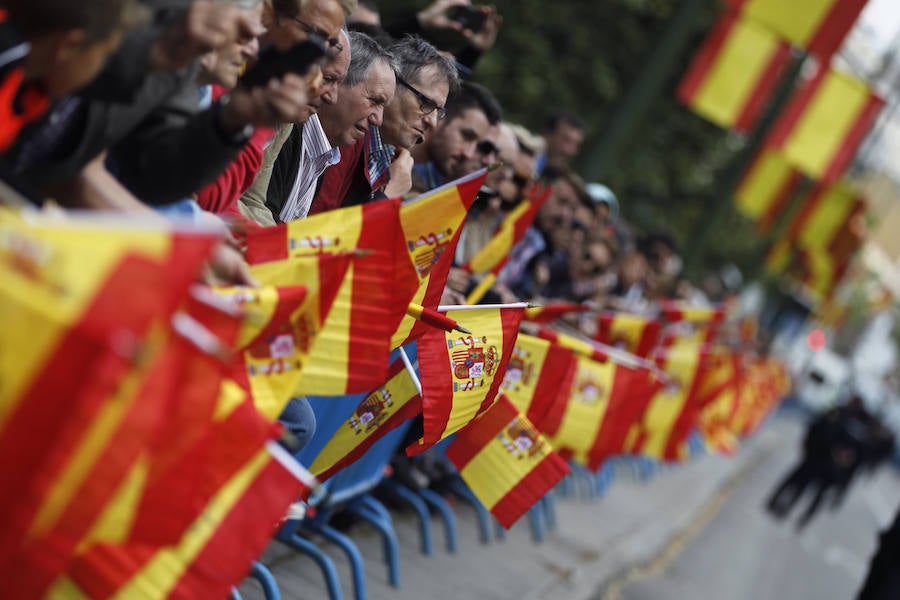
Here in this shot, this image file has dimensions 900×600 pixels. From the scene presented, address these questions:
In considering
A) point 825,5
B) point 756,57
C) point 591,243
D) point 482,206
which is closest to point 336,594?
point 482,206

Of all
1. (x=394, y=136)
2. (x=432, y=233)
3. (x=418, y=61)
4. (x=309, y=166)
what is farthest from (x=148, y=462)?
(x=418, y=61)

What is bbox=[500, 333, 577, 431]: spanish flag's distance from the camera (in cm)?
666

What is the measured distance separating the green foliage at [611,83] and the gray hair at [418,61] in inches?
315

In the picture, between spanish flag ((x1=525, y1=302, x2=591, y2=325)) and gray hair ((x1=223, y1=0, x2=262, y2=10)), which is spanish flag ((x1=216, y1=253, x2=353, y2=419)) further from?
spanish flag ((x1=525, y1=302, x2=591, y2=325))

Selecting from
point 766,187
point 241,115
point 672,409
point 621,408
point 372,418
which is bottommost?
point 672,409

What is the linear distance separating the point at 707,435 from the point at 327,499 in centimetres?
1281

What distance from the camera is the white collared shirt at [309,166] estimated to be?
16.3 feet

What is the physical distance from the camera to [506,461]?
6270mm

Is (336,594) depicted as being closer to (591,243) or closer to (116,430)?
(116,430)

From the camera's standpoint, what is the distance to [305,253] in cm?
401

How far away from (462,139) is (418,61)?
947mm

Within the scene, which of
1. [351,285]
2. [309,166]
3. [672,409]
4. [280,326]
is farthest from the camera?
[672,409]

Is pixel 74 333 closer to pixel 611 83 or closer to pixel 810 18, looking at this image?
pixel 810 18

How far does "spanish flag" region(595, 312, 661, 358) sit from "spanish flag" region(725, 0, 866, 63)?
215 inches
